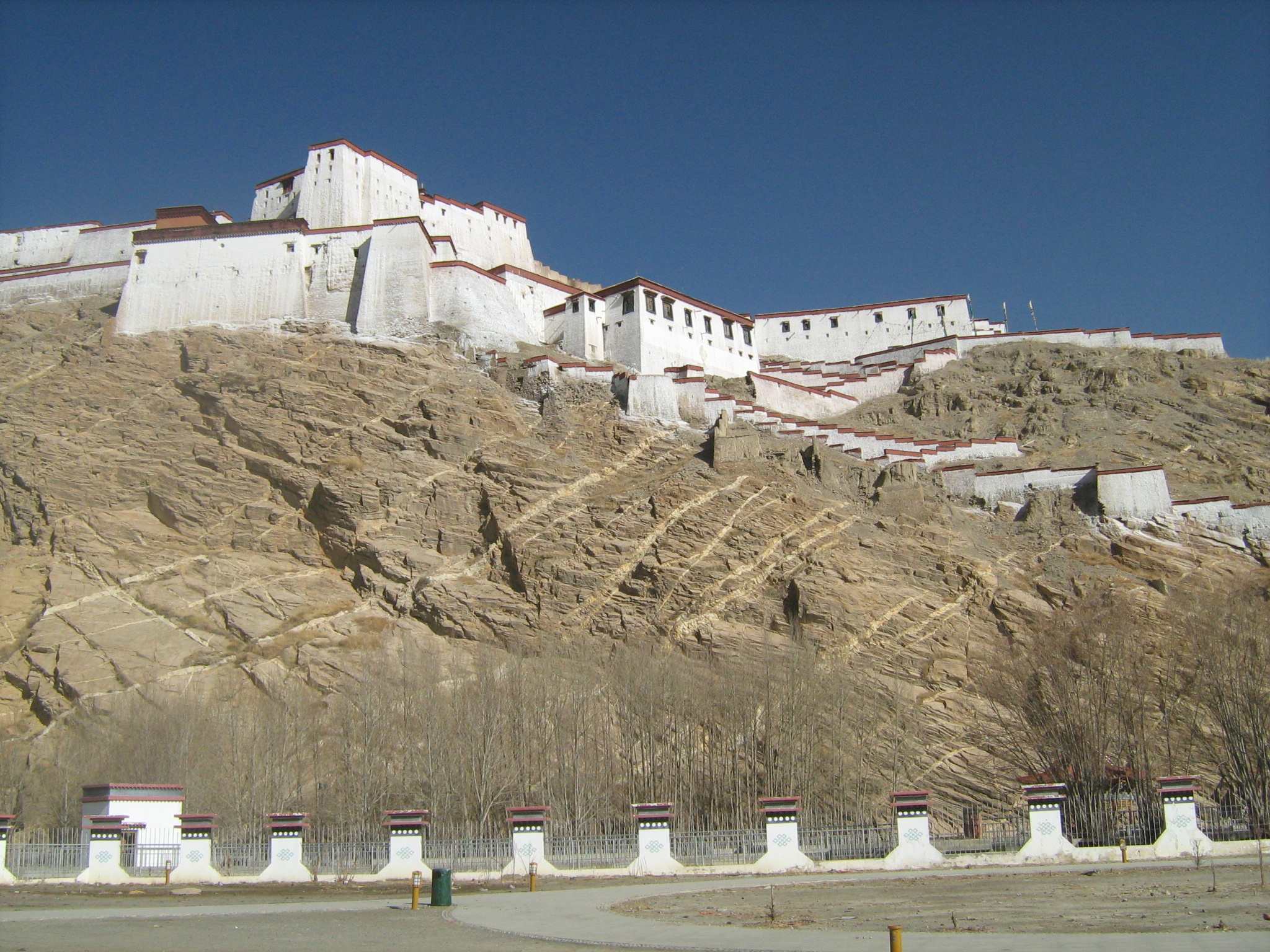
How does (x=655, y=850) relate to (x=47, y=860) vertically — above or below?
below

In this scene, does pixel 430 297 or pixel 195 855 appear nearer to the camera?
pixel 195 855

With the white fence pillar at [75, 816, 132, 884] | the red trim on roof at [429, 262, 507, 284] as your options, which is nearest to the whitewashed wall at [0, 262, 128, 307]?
the red trim on roof at [429, 262, 507, 284]

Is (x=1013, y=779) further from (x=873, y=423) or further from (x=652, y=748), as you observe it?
(x=873, y=423)

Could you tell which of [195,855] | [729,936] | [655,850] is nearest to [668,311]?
[655,850]

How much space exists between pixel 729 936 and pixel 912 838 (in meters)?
8.74

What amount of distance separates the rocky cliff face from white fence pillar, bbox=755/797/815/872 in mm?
10378

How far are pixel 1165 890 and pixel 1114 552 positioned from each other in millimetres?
25043

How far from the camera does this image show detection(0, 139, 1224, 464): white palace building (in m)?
46.7

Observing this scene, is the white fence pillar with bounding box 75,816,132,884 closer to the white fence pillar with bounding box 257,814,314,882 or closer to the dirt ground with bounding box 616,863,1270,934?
the white fence pillar with bounding box 257,814,314,882

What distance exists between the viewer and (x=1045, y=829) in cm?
2103

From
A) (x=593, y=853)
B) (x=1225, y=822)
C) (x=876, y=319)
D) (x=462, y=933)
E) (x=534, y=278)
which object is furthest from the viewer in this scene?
(x=876, y=319)

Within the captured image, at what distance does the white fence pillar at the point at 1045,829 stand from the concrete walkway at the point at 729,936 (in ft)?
23.1

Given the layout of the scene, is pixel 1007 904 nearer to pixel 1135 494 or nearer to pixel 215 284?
pixel 1135 494

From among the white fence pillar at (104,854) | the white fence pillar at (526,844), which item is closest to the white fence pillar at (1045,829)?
the white fence pillar at (526,844)
